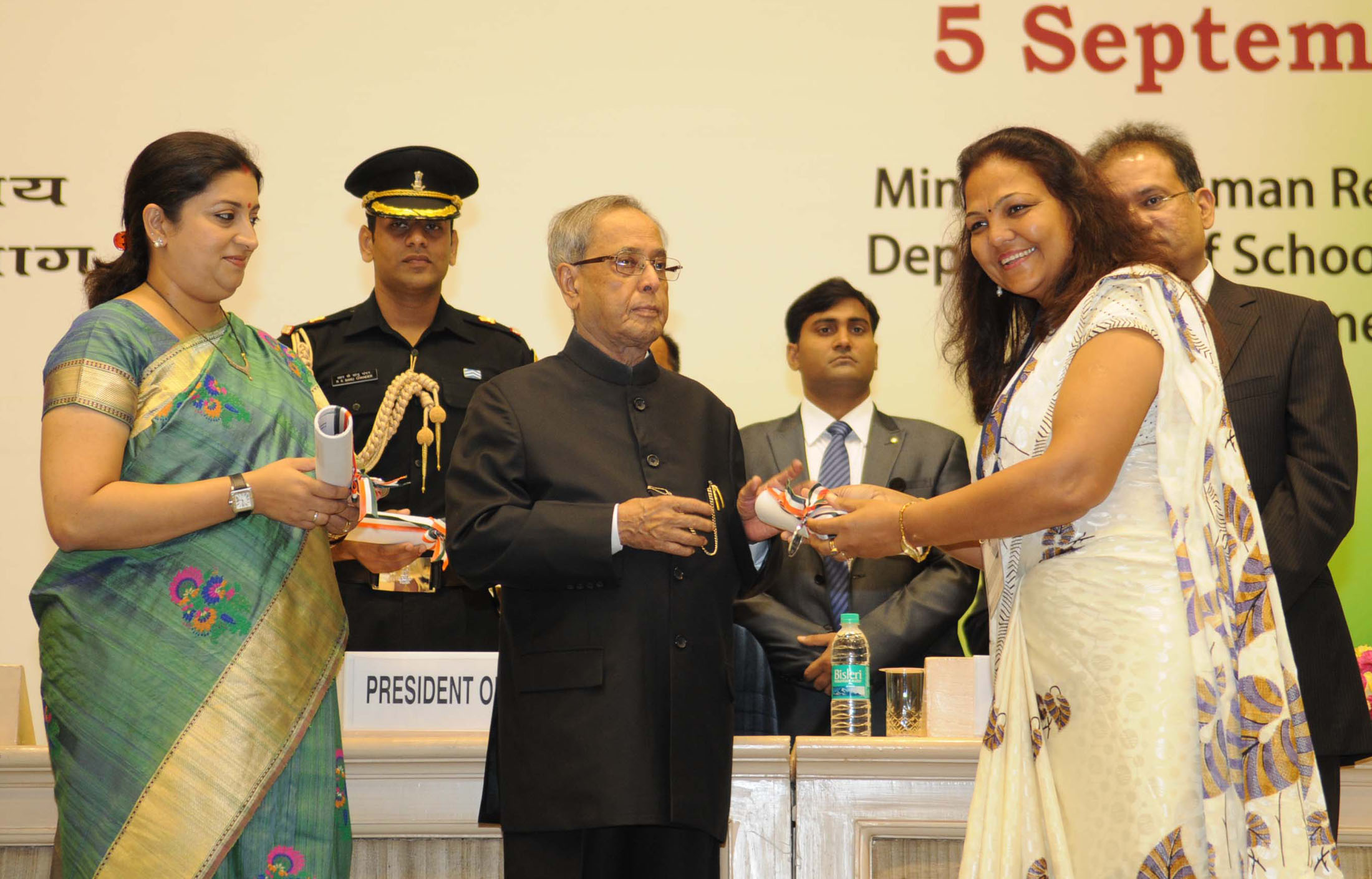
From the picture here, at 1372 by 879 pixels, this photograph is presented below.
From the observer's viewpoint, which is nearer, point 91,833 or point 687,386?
point 91,833

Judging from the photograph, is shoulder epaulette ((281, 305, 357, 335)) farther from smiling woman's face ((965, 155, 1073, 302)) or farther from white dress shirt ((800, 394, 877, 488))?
smiling woman's face ((965, 155, 1073, 302))

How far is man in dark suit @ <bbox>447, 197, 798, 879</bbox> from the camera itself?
7.55 ft

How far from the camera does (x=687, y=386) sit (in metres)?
2.72

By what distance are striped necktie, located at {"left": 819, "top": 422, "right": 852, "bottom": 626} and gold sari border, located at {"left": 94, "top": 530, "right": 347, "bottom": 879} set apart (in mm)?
1767

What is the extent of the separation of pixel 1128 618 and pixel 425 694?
5.28ft

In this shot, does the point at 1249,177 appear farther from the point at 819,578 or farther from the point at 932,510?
the point at 932,510

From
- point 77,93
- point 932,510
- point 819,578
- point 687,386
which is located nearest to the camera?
point 932,510

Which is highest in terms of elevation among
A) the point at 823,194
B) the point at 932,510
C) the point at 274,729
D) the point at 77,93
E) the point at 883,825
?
the point at 77,93

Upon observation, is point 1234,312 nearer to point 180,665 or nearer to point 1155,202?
point 1155,202

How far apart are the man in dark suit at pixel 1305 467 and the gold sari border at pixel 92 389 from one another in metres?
1.76

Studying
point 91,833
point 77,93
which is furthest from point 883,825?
point 77,93

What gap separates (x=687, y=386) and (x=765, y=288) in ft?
6.99

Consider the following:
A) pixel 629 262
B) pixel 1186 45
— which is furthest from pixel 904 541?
pixel 1186 45

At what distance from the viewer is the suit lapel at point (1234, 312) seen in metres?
2.61
